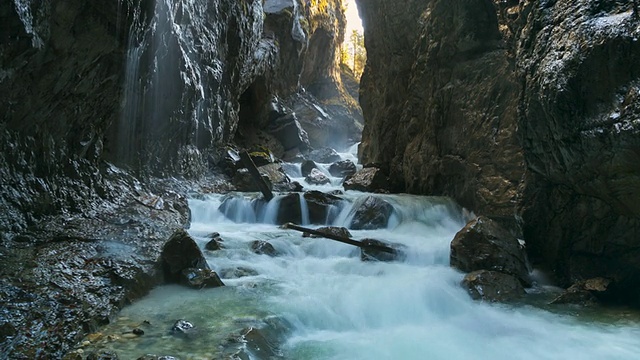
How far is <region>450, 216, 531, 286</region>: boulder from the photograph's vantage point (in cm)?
689

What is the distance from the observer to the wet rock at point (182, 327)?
4349 millimetres

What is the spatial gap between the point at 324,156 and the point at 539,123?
72.0 feet

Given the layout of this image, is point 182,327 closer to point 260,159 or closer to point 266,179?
point 266,179

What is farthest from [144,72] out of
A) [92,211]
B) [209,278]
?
[209,278]

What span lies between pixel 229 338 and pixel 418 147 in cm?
1065

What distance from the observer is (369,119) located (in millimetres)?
20547

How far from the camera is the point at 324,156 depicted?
1099 inches

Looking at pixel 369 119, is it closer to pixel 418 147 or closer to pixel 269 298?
pixel 418 147

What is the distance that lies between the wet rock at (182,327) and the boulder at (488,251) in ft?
15.9

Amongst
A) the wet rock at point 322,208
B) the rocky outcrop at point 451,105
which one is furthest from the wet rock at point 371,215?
the rocky outcrop at point 451,105

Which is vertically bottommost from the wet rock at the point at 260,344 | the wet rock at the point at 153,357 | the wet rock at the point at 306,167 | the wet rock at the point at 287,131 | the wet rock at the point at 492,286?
the wet rock at the point at 260,344

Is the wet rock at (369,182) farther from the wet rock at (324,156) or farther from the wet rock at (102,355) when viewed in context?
the wet rock at (102,355)

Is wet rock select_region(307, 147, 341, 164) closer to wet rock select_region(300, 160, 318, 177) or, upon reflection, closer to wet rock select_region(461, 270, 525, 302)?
wet rock select_region(300, 160, 318, 177)

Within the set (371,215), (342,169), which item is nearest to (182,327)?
(371,215)
